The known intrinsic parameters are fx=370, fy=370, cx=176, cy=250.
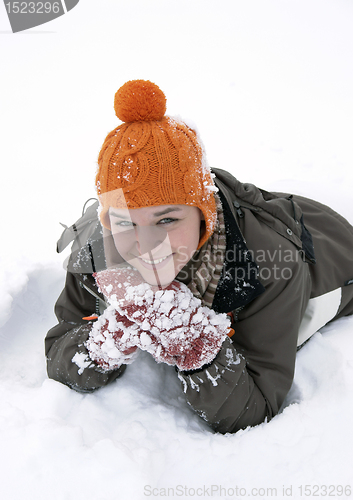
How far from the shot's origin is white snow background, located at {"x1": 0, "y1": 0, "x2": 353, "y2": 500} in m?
1.19

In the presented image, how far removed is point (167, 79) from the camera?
5512 millimetres

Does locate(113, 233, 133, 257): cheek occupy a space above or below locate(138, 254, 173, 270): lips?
above

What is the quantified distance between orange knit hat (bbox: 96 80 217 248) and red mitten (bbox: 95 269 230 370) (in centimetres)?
31

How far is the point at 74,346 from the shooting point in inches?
61.8

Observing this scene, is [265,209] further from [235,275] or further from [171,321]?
[171,321]

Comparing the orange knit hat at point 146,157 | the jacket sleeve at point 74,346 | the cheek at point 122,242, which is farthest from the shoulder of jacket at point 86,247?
the orange knit hat at point 146,157

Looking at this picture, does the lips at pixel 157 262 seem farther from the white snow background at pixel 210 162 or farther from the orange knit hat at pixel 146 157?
the white snow background at pixel 210 162

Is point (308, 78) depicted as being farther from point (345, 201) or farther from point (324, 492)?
point (324, 492)

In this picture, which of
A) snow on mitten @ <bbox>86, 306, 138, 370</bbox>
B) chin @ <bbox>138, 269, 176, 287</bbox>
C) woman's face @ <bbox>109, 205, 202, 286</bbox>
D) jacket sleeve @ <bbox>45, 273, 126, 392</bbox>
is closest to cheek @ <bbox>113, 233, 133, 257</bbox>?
woman's face @ <bbox>109, 205, 202, 286</bbox>

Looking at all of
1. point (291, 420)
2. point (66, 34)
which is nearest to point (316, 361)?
point (291, 420)

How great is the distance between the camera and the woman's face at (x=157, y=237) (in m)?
1.28

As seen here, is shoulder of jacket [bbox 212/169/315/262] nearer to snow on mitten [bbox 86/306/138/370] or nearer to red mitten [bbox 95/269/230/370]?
red mitten [bbox 95/269/230/370]

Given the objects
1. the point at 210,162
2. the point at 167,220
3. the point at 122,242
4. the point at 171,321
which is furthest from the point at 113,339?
the point at 210,162

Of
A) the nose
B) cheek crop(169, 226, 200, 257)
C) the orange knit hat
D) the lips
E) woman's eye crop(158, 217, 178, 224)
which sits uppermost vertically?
the orange knit hat
